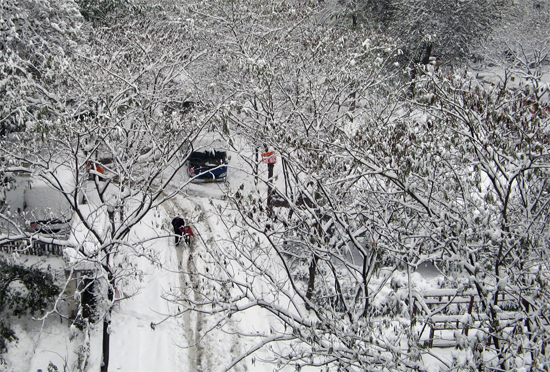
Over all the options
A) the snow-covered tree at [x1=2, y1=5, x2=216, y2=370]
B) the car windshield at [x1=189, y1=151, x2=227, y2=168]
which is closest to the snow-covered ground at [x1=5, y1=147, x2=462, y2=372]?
the snow-covered tree at [x1=2, y1=5, x2=216, y2=370]

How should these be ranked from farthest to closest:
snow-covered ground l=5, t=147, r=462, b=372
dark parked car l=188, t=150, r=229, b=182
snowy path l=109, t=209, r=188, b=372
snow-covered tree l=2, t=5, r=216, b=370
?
dark parked car l=188, t=150, r=229, b=182
snowy path l=109, t=209, r=188, b=372
snow-covered ground l=5, t=147, r=462, b=372
snow-covered tree l=2, t=5, r=216, b=370

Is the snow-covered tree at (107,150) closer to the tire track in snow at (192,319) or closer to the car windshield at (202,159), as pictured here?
the tire track in snow at (192,319)

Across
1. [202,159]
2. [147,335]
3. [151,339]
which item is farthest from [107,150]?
[202,159]

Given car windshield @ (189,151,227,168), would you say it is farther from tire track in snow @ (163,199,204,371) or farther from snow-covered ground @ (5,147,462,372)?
snow-covered ground @ (5,147,462,372)

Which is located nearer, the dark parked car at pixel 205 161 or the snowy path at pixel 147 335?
the snowy path at pixel 147 335

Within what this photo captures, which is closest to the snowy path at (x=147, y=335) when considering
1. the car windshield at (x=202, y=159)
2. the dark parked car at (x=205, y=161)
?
the dark parked car at (x=205, y=161)

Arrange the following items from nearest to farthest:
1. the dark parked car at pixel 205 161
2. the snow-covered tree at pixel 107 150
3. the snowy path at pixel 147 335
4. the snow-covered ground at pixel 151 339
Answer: the snow-covered tree at pixel 107 150
the snow-covered ground at pixel 151 339
the snowy path at pixel 147 335
the dark parked car at pixel 205 161

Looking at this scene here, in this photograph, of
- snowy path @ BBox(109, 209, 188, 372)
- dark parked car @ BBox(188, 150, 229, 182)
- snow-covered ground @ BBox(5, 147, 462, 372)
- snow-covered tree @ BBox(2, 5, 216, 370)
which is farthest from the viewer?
dark parked car @ BBox(188, 150, 229, 182)

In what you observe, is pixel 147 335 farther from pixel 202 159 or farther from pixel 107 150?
pixel 202 159

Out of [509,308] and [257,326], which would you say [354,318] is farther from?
[509,308]

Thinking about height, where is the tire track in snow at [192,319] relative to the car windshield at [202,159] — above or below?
below

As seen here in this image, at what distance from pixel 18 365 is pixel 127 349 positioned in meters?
2.35

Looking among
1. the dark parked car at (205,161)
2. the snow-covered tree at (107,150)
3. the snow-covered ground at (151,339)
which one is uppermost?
the dark parked car at (205,161)

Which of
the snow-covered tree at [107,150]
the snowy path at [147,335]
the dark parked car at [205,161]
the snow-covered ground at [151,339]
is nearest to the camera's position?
the snow-covered tree at [107,150]
